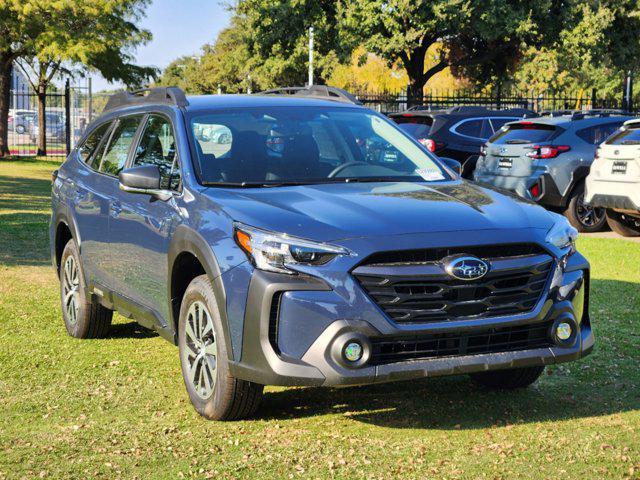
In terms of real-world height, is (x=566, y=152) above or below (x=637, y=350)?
above

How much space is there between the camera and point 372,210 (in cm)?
524

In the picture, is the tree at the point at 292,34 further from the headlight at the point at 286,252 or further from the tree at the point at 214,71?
the tree at the point at 214,71

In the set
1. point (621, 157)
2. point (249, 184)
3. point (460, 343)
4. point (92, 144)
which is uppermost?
point (92, 144)

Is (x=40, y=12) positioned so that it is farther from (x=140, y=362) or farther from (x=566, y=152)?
(x=140, y=362)

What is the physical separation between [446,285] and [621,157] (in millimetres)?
10224

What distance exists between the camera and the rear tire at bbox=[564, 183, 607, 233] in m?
16.5

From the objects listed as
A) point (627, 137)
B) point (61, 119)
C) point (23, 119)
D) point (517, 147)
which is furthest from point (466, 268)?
point (23, 119)

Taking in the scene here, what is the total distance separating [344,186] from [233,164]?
681 millimetres

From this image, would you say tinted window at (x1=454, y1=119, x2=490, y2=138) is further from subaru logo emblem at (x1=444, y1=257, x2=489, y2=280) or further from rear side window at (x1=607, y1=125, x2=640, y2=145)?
subaru logo emblem at (x1=444, y1=257, x2=489, y2=280)

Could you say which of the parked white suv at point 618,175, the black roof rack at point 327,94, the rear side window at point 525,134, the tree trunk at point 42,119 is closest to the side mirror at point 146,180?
the black roof rack at point 327,94

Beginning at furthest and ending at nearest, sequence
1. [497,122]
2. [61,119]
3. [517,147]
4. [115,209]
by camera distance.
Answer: [61,119] < [497,122] < [517,147] < [115,209]

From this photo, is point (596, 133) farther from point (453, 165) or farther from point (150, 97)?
point (150, 97)

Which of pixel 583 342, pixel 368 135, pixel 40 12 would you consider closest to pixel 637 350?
pixel 583 342

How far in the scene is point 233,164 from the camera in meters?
6.01
